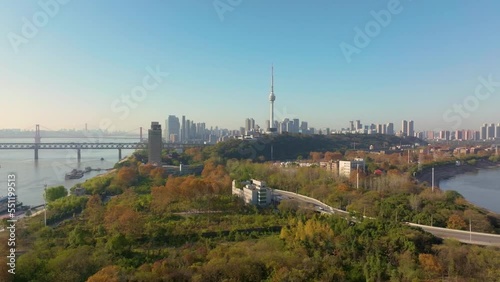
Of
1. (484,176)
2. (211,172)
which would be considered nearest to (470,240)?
(211,172)

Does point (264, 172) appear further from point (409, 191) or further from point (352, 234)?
point (352, 234)

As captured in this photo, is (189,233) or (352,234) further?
(189,233)

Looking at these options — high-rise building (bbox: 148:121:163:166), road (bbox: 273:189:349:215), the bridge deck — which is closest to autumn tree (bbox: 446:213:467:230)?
road (bbox: 273:189:349:215)

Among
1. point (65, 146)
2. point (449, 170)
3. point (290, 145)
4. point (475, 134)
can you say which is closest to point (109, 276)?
point (449, 170)

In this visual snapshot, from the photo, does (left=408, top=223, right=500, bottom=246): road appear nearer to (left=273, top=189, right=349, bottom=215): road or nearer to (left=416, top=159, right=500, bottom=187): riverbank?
(left=273, top=189, right=349, bottom=215): road

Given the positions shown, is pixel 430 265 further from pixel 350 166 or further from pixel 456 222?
pixel 350 166

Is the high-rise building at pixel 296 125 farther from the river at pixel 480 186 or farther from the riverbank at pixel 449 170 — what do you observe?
the river at pixel 480 186
